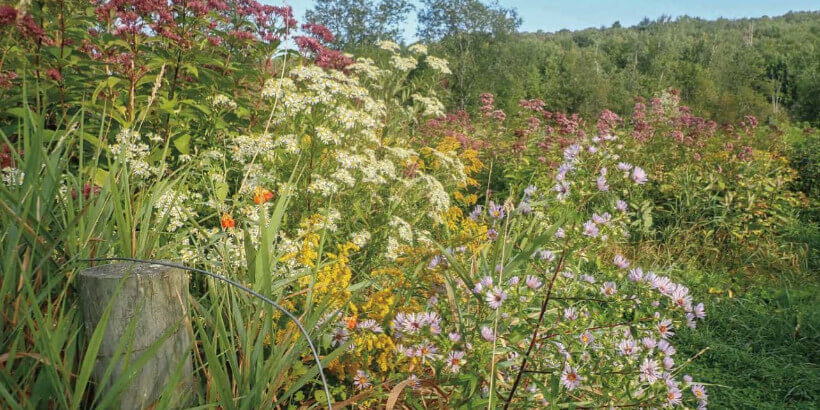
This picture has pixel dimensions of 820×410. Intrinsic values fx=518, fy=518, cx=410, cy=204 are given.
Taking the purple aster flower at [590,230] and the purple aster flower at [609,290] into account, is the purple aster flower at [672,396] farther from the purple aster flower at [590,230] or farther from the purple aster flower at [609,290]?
the purple aster flower at [590,230]

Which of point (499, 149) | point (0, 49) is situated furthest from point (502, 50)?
point (0, 49)

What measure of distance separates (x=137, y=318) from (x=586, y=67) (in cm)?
2563

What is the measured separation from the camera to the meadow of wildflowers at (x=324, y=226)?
1390mm

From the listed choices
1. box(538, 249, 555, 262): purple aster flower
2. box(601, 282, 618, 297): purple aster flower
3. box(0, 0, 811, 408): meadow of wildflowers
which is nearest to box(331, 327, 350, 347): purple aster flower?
box(0, 0, 811, 408): meadow of wildflowers

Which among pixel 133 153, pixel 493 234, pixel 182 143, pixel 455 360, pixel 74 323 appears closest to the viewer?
pixel 74 323

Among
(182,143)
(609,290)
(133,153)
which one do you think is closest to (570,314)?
(609,290)

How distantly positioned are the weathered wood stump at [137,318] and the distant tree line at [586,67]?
626 inches

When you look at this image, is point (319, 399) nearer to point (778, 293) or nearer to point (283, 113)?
point (283, 113)

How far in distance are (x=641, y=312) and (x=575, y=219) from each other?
328 mm

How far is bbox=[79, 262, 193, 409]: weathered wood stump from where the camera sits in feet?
3.83

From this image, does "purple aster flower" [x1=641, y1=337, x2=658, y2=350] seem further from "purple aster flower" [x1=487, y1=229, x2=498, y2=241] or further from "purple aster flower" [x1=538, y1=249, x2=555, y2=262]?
"purple aster flower" [x1=487, y1=229, x2=498, y2=241]

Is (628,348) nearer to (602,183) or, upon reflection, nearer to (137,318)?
(602,183)

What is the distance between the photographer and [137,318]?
117cm

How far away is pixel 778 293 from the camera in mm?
3625
